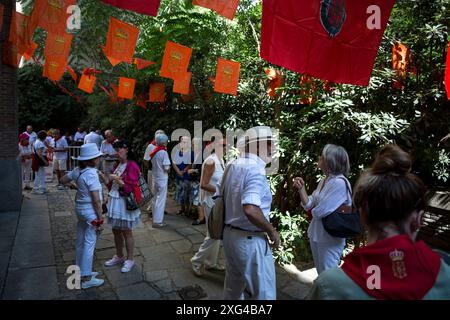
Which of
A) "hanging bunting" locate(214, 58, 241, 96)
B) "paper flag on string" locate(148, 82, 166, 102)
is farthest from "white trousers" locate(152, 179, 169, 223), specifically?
"paper flag on string" locate(148, 82, 166, 102)

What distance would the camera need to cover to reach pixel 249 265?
2.75 meters

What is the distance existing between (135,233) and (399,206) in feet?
18.7

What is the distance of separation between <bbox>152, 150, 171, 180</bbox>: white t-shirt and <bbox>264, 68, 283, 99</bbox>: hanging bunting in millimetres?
2467

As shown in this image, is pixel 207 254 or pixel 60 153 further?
pixel 60 153

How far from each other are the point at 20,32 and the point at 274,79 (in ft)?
18.6

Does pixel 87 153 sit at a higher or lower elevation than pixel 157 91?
lower

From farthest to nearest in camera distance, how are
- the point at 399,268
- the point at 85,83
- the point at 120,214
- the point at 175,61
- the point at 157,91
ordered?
the point at 157,91, the point at 85,83, the point at 175,61, the point at 120,214, the point at 399,268

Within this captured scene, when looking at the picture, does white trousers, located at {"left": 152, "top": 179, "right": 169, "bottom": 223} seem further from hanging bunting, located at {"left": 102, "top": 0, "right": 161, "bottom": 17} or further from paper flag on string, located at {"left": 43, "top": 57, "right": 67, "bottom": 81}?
hanging bunting, located at {"left": 102, "top": 0, "right": 161, "bottom": 17}

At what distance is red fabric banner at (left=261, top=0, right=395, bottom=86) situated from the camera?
11.8 ft

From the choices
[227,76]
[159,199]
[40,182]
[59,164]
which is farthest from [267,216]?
[59,164]

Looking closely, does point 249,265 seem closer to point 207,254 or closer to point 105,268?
point 207,254

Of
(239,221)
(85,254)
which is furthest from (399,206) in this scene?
(85,254)

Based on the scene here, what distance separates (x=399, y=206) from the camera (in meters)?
1.36
